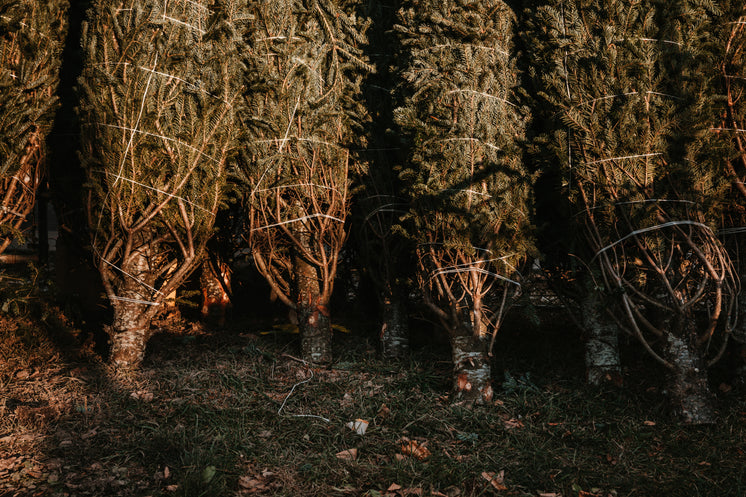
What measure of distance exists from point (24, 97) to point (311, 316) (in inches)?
123

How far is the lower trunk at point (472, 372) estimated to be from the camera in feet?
12.6

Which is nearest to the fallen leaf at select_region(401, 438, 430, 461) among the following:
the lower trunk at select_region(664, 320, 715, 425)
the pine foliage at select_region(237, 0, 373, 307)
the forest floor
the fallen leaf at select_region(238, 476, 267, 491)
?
the forest floor

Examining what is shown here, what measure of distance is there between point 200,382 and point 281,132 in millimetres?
2200

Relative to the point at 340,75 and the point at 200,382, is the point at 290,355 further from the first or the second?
the point at 340,75

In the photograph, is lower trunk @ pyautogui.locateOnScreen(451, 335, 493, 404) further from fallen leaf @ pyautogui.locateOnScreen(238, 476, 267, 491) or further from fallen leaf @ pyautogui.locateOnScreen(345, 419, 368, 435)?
fallen leaf @ pyautogui.locateOnScreen(238, 476, 267, 491)

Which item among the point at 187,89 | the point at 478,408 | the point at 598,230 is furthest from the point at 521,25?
the point at 478,408

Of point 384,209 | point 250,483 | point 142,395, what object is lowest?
point 250,483

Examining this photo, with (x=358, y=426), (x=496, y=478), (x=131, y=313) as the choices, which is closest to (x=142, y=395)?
(x=131, y=313)

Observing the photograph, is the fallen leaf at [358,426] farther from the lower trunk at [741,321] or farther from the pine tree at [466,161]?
the lower trunk at [741,321]

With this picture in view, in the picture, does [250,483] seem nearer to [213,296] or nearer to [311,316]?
[311,316]

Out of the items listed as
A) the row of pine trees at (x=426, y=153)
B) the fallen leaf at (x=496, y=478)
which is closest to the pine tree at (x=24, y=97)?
the row of pine trees at (x=426, y=153)

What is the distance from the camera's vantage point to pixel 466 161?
→ 149 inches

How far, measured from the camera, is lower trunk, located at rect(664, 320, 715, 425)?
11.5ft

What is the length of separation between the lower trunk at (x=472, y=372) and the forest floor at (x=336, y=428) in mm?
98
